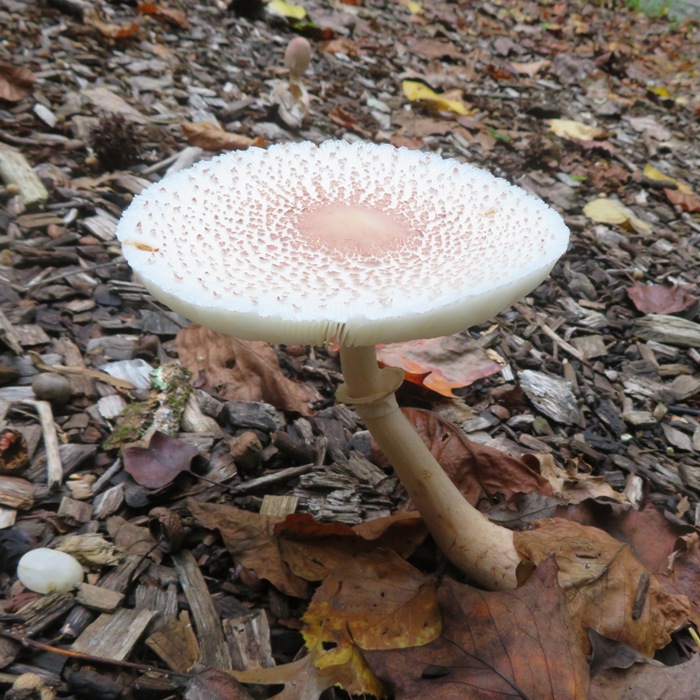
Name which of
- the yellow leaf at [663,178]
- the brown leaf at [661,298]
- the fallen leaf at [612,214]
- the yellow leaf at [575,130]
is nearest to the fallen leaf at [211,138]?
the fallen leaf at [612,214]

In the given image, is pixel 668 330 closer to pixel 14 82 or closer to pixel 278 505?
pixel 278 505

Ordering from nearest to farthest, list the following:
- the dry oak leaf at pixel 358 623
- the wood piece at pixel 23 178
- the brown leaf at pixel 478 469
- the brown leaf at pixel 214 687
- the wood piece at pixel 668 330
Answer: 1. the brown leaf at pixel 214 687
2. the dry oak leaf at pixel 358 623
3. the brown leaf at pixel 478 469
4. the wood piece at pixel 23 178
5. the wood piece at pixel 668 330

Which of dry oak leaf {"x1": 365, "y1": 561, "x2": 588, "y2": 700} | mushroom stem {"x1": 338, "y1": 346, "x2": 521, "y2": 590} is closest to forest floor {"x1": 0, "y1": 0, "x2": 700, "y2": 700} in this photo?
dry oak leaf {"x1": 365, "y1": 561, "x2": 588, "y2": 700}

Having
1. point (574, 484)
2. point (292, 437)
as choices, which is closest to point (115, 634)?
point (292, 437)

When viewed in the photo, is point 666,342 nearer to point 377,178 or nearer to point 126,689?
point 377,178

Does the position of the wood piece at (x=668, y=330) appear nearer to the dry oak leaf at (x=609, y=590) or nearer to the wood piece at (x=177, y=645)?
the dry oak leaf at (x=609, y=590)

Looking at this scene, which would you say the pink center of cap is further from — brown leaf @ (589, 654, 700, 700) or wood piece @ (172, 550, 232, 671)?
brown leaf @ (589, 654, 700, 700)

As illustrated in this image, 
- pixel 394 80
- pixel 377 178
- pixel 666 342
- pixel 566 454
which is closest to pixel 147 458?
pixel 377 178
